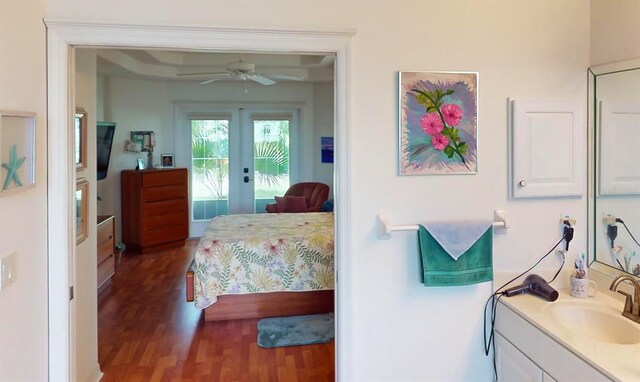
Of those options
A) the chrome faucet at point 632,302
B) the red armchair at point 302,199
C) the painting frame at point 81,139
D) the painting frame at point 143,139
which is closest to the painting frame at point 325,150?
the red armchair at point 302,199

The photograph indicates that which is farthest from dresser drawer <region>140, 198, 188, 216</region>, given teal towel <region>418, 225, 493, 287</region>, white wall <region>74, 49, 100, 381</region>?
teal towel <region>418, 225, 493, 287</region>

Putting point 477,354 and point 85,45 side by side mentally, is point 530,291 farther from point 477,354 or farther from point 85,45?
point 85,45

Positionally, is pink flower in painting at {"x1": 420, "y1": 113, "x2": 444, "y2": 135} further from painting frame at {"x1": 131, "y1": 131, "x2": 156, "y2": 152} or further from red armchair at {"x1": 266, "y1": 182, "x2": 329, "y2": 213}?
painting frame at {"x1": 131, "y1": 131, "x2": 156, "y2": 152}

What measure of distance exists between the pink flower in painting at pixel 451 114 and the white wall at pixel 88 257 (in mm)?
2034

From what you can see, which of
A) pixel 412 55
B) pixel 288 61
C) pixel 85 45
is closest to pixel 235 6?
pixel 85 45

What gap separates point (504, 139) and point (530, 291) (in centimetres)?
72

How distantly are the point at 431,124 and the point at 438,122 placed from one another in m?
0.03

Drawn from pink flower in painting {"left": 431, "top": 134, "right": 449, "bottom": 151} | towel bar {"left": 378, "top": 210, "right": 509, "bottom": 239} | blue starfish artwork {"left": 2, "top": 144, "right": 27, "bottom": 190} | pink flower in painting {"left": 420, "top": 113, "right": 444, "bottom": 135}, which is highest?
pink flower in painting {"left": 420, "top": 113, "right": 444, "bottom": 135}

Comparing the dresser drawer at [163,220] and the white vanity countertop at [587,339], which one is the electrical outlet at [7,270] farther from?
the dresser drawer at [163,220]

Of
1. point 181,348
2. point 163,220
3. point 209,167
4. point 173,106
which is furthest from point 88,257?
point 173,106

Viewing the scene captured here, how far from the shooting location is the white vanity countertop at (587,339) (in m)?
1.42

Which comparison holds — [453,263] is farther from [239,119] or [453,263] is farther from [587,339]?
[239,119]

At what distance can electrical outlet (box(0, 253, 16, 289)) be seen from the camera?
4.71 ft

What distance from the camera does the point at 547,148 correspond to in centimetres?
208
